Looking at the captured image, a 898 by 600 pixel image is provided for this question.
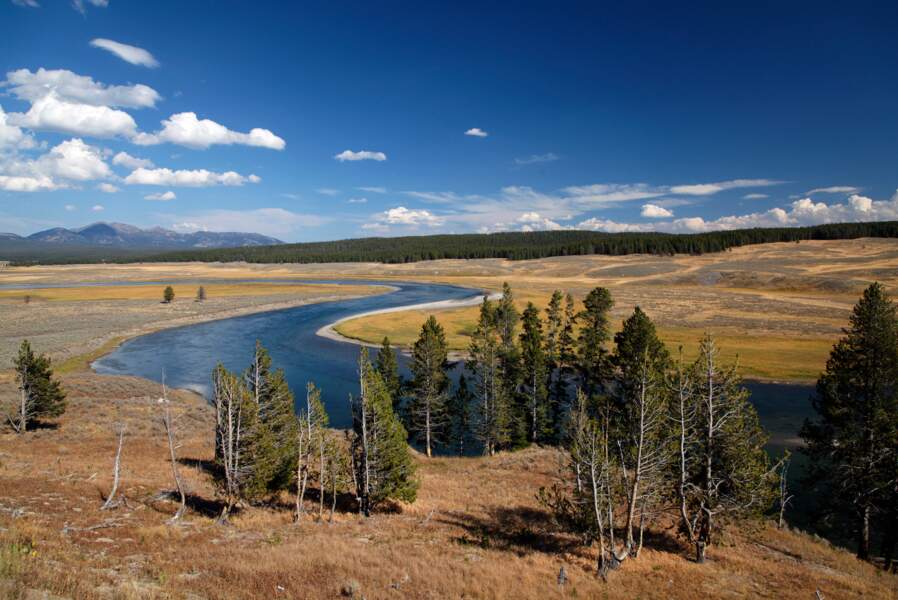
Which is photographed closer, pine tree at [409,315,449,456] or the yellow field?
pine tree at [409,315,449,456]

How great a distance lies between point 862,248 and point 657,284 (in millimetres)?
91425

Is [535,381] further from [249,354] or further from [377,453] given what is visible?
[249,354]

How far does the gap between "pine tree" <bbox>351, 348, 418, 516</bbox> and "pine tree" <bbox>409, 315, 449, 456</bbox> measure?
13.5m

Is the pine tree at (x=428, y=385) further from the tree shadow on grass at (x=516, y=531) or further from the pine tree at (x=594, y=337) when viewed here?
the tree shadow on grass at (x=516, y=531)

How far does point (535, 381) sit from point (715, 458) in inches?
842

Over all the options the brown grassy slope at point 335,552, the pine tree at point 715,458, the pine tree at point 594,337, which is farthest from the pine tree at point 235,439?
the pine tree at point 594,337

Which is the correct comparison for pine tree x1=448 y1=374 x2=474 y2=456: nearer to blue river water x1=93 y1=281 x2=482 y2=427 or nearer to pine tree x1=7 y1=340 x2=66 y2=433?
blue river water x1=93 y1=281 x2=482 y2=427

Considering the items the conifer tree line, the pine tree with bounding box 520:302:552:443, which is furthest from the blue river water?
the conifer tree line

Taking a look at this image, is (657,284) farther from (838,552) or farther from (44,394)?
(44,394)

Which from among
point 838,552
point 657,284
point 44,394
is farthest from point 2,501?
point 657,284

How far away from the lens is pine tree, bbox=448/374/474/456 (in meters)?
42.6

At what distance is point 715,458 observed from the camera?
20.3 meters

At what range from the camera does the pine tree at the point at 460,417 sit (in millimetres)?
42562

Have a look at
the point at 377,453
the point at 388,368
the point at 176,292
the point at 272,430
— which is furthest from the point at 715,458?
the point at 176,292
